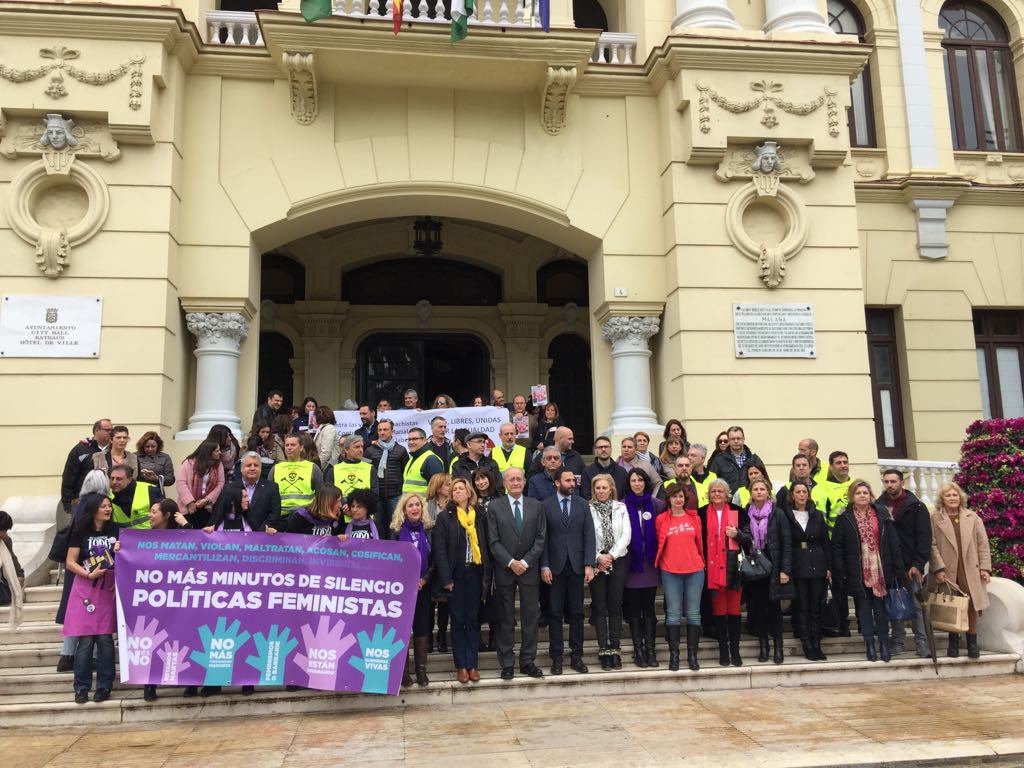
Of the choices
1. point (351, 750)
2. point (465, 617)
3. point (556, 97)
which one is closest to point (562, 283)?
point (556, 97)

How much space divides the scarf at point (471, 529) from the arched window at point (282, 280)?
9081 mm

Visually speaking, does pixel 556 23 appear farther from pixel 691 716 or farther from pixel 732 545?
pixel 691 716

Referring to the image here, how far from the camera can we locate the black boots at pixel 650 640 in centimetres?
789

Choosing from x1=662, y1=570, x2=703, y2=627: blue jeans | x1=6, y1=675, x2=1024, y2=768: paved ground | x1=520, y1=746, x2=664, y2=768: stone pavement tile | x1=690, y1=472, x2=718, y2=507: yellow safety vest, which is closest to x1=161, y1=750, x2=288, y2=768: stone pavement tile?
x1=6, y1=675, x2=1024, y2=768: paved ground

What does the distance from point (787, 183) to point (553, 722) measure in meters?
8.47

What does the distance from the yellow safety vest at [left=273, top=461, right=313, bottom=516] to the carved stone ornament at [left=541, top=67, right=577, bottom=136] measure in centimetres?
649

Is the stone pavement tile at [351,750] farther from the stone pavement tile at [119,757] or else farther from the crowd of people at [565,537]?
the crowd of people at [565,537]

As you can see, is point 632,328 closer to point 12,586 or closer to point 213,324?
point 213,324

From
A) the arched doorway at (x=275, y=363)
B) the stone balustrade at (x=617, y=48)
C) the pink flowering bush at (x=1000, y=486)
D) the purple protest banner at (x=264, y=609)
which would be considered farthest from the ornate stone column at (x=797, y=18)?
the arched doorway at (x=275, y=363)

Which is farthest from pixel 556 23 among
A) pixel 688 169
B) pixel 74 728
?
pixel 74 728

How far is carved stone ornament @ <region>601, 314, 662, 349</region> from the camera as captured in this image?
11.8m

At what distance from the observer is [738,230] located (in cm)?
1155

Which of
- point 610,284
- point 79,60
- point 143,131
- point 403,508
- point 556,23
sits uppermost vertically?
point 556,23

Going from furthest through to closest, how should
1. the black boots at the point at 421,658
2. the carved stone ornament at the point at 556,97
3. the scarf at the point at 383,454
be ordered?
the carved stone ornament at the point at 556,97 < the scarf at the point at 383,454 < the black boots at the point at 421,658
